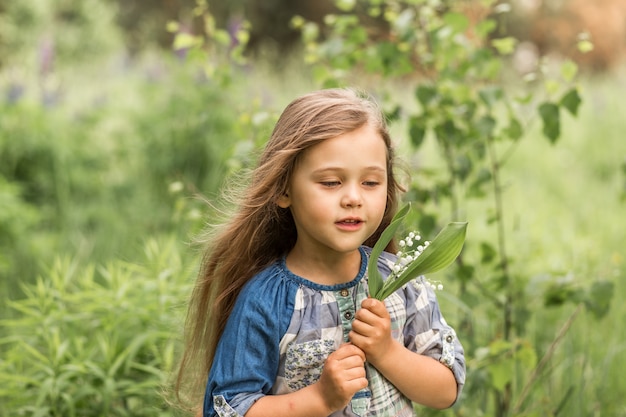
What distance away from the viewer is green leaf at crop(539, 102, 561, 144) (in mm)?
2627

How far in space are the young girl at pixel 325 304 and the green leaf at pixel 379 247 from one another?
0.12 feet

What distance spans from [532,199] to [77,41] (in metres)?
8.59

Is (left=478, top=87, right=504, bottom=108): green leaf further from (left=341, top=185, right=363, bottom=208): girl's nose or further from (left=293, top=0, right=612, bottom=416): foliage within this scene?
(left=341, top=185, right=363, bottom=208): girl's nose

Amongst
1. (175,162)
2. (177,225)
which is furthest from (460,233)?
(175,162)

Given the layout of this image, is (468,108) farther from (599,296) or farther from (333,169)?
(333,169)

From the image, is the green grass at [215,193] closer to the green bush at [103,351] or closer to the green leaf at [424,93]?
the green bush at [103,351]

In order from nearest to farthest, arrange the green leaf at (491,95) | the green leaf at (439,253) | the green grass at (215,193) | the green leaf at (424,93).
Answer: the green leaf at (439,253) < the green leaf at (491,95) < the green leaf at (424,93) < the green grass at (215,193)

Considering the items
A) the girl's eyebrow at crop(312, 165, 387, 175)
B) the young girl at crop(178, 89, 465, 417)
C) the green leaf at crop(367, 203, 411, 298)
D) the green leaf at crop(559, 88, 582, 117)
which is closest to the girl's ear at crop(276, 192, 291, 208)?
the young girl at crop(178, 89, 465, 417)

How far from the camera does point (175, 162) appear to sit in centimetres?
512

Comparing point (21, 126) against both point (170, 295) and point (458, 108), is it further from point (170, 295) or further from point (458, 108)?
point (458, 108)

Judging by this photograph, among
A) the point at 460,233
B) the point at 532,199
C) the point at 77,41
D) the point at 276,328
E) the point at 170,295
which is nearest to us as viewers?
the point at 460,233

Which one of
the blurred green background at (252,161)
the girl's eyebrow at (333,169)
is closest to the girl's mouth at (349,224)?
the girl's eyebrow at (333,169)

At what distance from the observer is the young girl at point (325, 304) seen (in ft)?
5.32

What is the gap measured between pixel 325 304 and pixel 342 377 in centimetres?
20
